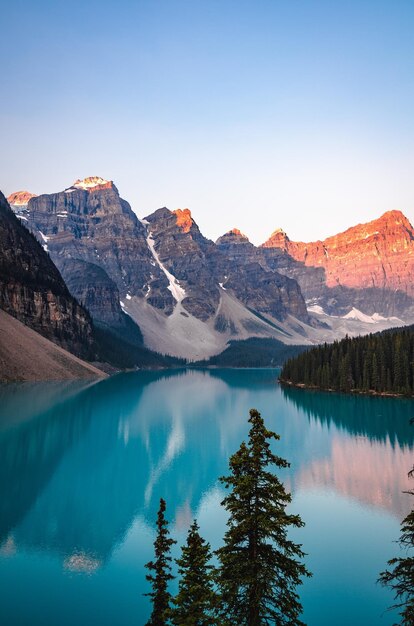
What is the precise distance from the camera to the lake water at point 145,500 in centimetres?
2356

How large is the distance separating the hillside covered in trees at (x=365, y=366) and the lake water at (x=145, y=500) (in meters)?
29.8

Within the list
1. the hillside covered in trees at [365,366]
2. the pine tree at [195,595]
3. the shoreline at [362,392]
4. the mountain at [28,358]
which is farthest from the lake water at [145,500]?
the mountain at [28,358]

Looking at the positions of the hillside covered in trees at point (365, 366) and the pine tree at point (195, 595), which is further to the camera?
the hillside covered in trees at point (365, 366)

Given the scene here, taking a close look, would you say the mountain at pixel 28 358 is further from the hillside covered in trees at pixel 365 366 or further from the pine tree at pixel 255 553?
the pine tree at pixel 255 553

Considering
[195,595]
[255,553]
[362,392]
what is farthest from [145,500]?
[362,392]

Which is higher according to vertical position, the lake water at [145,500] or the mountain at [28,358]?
the mountain at [28,358]

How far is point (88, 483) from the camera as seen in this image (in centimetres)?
4453

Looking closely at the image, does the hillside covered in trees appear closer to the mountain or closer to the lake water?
the lake water

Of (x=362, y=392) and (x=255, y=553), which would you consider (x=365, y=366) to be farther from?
(x=255, y=553)

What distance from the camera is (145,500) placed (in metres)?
40.2

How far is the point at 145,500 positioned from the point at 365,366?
3934 inches

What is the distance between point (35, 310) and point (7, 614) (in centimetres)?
18155

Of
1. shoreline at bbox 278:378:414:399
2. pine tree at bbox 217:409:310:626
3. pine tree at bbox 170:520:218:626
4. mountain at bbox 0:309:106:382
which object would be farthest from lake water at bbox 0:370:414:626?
mountain at bbox 0:309:106:382

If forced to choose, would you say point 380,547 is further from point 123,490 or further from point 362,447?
point 362,447
